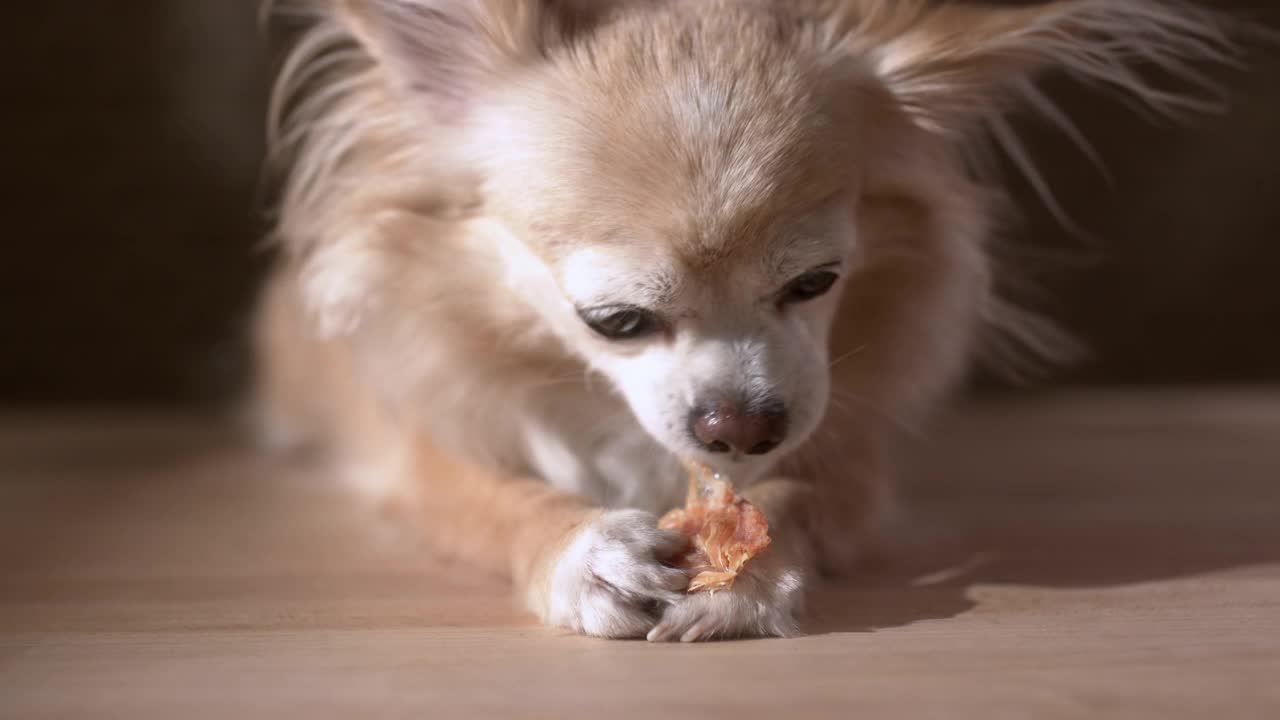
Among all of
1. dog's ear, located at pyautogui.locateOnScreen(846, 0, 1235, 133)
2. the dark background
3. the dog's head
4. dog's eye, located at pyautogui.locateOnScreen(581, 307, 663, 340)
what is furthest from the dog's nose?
the dark background

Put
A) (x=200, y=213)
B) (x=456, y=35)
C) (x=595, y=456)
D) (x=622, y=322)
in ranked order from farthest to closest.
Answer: (x=200, y=213), (x=595, y=456), (x=456, y=35), (x=622, y=322)

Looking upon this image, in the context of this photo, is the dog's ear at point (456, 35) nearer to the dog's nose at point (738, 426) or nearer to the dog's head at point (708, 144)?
the dog's head at point (708, 144)

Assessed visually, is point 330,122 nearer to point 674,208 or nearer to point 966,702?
point 674,208

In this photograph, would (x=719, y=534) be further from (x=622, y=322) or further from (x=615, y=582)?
(x=622, y=322)

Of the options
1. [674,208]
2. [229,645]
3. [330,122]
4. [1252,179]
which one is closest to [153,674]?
[229,645]

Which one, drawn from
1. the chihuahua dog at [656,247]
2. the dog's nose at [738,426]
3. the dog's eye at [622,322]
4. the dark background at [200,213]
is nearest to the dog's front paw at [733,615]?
the chihuahua dog at [656,247]

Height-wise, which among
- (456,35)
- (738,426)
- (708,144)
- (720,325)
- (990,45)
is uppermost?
(456,35)

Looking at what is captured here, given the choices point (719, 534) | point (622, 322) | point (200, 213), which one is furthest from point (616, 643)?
point (200, 213)
